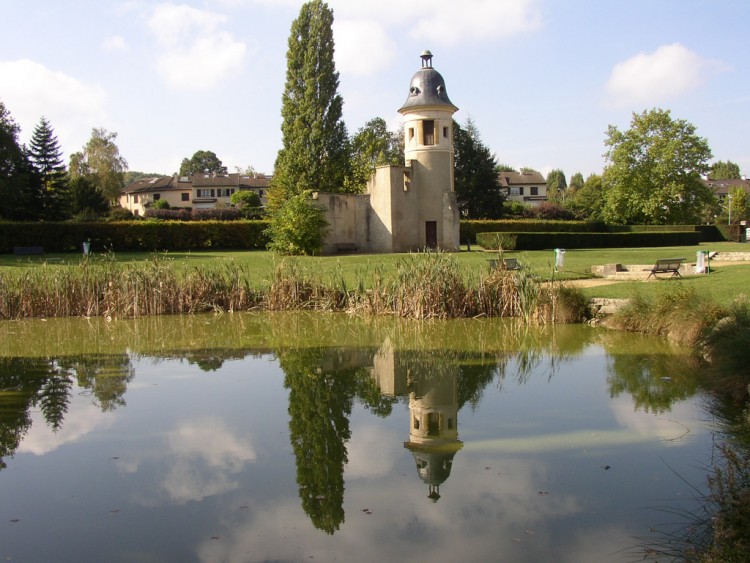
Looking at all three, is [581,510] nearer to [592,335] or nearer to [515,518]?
[515,518]

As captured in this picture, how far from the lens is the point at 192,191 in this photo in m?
82.9

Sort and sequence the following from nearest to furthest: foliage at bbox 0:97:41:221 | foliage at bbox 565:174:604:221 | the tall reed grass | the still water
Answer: the still water, the tall reed grass, foliage at bbox 0:97:41:221, foliage at bbox 565:174:604:221

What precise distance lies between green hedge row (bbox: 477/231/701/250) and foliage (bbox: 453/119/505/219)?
42.3 ft

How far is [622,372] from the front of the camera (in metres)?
10.3

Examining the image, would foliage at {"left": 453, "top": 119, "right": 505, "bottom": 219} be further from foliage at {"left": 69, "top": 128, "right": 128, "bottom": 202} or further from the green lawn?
foliage at {"left": 69, "top": 128, "right": 128, "bottom": 202}

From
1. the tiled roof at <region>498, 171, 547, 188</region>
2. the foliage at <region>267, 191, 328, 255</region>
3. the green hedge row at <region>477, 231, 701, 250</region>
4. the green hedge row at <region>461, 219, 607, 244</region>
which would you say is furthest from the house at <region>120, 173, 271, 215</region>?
the foliage at <region>267, 191, 328, 255</region>

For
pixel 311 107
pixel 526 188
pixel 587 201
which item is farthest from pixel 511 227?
pixel 526 188

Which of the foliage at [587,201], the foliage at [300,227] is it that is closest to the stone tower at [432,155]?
the foliage at [300,227]

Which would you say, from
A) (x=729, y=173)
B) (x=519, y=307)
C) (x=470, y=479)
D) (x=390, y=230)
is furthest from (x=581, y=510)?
(x=729, y=173)

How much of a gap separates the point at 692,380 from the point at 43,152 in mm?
45894

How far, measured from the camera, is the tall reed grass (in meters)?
15.5

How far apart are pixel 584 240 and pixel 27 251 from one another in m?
27.8

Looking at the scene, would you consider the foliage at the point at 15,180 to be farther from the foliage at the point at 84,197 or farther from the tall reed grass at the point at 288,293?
the tall reed grass at the point at 288,293

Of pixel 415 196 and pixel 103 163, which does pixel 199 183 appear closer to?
pixel 103 163
